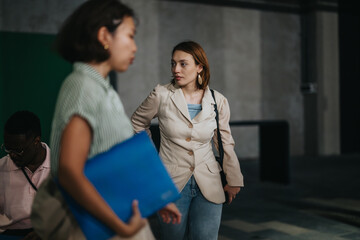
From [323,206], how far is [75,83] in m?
5.57

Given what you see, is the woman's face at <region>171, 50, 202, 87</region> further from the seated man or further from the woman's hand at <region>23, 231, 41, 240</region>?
the woman's hand at <region>23, 231, 41, 240</region>

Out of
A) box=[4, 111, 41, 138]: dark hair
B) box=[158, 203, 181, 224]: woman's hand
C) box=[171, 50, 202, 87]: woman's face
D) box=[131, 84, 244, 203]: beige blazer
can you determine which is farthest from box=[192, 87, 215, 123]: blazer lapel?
box=[158, 203, 181, 224]: woman's hand

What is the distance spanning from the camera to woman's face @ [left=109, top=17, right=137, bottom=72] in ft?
4.58

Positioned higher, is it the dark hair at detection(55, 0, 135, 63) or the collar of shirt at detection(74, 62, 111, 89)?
the dark hair at detection(55, 0, 135, 63)

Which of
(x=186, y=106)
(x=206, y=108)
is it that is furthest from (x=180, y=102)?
(x=206, y=108)

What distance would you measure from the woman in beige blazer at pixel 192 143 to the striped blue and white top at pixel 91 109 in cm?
137

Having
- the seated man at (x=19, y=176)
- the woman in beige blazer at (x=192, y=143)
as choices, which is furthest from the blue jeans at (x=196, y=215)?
the seated man at (x=19, y=176)

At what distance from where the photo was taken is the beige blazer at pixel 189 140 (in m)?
2.74

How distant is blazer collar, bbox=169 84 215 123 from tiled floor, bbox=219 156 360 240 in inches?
91.4

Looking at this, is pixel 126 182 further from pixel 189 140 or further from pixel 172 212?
pixel 189 140

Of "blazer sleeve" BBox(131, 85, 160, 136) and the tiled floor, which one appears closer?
"blazer sleeve" BBox(131, 85, 160, 136)

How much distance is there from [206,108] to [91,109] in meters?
1.58

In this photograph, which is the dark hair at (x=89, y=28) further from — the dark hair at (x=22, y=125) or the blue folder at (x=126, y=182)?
the dark hair at (x=22, y=125)

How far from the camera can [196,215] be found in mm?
2768
